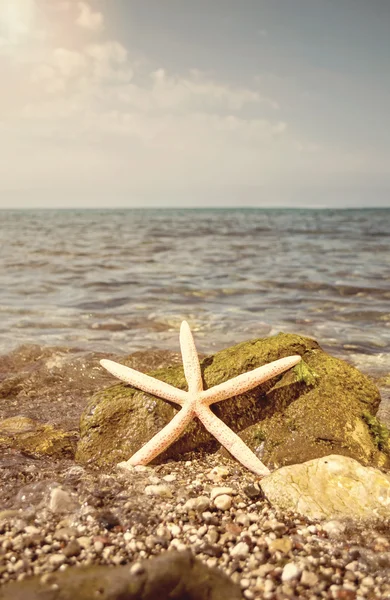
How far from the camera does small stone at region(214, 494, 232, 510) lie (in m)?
3.36

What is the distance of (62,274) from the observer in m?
15.4

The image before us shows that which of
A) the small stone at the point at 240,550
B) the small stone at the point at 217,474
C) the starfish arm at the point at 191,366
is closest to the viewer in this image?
the small stone at the point at 240,550

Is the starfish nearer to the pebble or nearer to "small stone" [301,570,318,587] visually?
the pebble

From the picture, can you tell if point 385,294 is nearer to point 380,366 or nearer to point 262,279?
point 262,279

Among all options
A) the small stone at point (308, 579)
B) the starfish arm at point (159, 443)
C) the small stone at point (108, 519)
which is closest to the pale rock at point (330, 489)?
the small stone at point (308, 579)

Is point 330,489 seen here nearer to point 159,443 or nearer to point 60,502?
point 159,443

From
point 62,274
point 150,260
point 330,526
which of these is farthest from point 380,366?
point 150,260

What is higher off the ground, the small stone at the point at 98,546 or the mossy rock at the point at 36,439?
the small stone at the point at 98,546

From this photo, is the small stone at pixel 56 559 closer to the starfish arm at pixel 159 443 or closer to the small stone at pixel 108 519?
the small stone at pixel 108 519

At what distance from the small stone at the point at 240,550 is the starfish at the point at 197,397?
944 mm

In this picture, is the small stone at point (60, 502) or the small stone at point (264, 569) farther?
the small stone at point (60, 502)

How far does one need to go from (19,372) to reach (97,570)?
474cm

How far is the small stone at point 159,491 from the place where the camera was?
3521mm

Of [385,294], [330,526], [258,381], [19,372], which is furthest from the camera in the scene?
[385,294]
